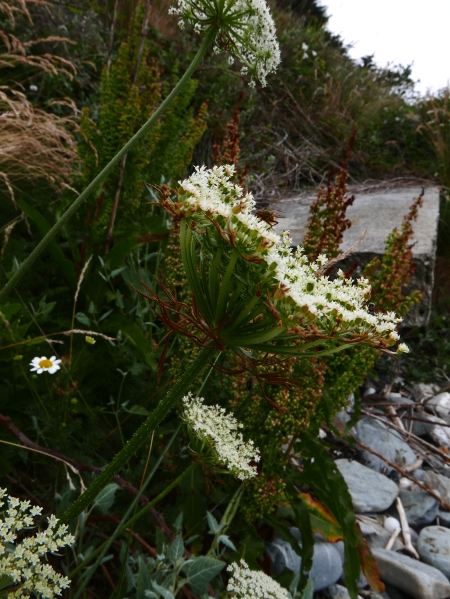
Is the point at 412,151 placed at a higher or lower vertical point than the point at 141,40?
lower

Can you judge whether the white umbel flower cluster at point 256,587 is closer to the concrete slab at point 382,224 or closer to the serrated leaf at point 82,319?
the serrated leaf at point 82,319

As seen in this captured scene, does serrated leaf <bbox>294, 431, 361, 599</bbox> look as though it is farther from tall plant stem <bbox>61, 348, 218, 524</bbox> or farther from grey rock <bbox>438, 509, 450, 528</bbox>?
grey rock <bbox>438, 509, 450, 528</bbox>

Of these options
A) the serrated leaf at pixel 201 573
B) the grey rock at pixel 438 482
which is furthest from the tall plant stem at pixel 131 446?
the grey rock at pixel 438 482

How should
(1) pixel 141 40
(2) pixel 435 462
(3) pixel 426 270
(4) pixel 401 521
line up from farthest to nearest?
1. (3) pixel 426 270
2. (2) pixel 435 462
3. (4) pixel 401 521
4. (1) pixel 141 40

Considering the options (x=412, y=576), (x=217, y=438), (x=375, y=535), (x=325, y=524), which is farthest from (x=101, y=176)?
(x=375, y=535)

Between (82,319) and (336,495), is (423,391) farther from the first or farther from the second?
(82,319)

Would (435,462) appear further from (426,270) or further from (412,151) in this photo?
(412,151)

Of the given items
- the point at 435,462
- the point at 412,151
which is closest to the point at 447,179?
the point at 412,151
